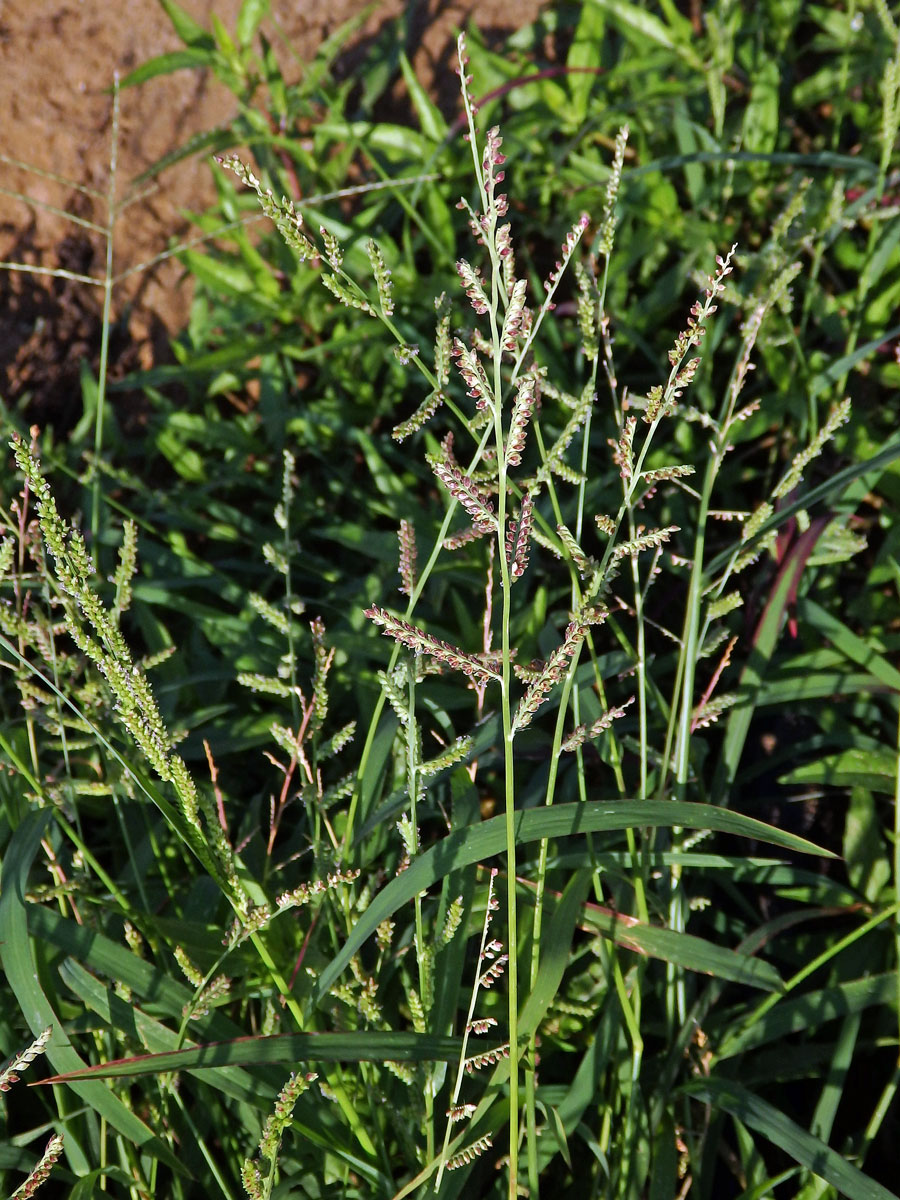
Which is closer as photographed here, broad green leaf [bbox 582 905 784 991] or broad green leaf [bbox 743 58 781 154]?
broad green leaf [bbox 582 905 784 991]

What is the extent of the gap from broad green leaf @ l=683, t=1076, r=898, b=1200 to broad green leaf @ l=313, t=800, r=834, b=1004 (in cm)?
32

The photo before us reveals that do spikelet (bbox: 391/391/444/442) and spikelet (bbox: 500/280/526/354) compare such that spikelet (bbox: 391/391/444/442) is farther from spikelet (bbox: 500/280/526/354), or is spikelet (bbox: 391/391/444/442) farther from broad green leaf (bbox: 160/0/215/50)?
broad green leaf (bbox: 160/0/215/50)

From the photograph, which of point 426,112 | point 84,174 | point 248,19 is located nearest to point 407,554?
point 426,112

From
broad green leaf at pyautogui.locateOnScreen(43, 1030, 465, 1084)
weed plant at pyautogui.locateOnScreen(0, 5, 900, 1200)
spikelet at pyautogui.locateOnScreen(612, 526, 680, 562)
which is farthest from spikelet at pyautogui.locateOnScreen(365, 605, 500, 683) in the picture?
broad green leaf at pyautogui.locateOnScreen(43, 1030, 465, 1084)

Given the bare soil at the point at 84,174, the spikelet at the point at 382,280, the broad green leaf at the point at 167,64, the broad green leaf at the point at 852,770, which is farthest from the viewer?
the bare soil at the point at 84,174

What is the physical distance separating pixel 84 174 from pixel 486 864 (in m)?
1.73

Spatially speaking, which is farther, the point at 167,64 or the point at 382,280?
the point at 167,64

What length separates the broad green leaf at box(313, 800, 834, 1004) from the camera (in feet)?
3.26

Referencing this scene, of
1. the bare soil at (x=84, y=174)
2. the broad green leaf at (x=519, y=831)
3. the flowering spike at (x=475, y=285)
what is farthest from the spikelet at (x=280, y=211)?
the bare soil at (x=84, y=174)

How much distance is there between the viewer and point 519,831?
1.04m

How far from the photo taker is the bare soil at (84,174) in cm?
220

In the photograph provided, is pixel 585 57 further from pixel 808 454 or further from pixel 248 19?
pixel 808 454

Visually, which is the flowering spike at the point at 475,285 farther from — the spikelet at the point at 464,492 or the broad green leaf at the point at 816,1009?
the broad green leaf at the point at 816,1009

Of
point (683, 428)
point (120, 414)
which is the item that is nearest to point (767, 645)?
point (683, 428)
